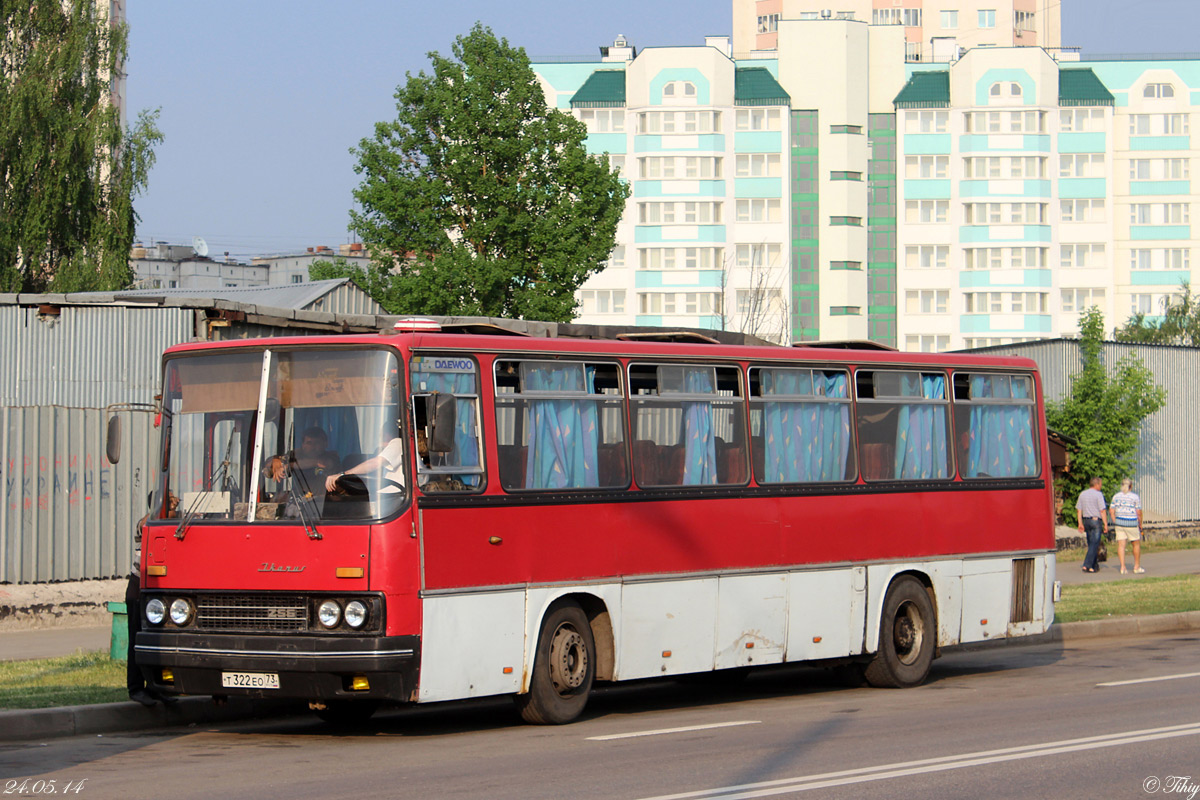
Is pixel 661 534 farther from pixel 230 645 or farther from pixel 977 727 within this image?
pixel 230 645

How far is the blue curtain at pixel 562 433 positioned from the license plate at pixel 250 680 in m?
2.37

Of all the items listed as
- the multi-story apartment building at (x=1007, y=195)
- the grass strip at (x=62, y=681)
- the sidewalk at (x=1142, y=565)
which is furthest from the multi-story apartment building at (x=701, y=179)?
the grass strip at (x=62, y=681)

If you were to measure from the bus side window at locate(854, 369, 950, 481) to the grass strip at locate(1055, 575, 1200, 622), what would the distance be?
5.61m

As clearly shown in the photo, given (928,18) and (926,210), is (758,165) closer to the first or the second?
(926,210)

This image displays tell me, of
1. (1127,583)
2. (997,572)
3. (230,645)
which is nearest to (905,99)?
(1127,583)

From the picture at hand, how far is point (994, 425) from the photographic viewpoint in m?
16.2

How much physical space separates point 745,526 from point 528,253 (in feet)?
91.2

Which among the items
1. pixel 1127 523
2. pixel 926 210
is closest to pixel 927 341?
pixel 926 210

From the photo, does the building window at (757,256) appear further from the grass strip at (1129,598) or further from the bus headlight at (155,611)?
the bus headlight at (155,611)

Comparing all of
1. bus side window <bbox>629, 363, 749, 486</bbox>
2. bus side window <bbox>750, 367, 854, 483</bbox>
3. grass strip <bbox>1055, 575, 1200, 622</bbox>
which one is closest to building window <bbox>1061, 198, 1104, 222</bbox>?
grass strip <bbox>1055, 575, 1200, 622</bbox>

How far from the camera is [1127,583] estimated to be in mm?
25547

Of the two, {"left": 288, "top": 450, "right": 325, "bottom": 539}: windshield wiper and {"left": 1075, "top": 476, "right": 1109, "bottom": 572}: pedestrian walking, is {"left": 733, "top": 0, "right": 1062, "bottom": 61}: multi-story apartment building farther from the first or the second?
{"left": 288, "top": 450, "right": 325, "bottom": 539}: windshield wiper

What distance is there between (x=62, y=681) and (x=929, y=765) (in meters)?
7.57

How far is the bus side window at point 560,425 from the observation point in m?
11.5
